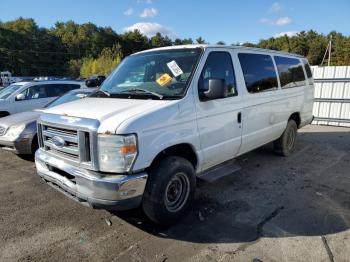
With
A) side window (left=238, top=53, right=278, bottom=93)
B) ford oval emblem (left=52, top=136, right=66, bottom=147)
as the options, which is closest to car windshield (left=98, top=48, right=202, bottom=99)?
ford oval emblem (left=52, top=136, right=66, bottom=147)

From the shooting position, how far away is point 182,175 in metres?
3.63

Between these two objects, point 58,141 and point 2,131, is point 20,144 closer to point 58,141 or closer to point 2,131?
point 2,131

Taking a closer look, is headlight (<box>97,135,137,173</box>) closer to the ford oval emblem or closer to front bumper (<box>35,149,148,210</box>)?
front bumper (<box>35,149,148,210</box>)

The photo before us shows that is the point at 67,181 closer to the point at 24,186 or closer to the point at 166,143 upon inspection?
the point at 166,143

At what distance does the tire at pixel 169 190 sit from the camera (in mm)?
3275

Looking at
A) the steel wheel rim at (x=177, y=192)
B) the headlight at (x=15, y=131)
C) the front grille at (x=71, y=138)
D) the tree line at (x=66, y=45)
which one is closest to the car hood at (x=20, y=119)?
the headlight at (x=15, y=131)

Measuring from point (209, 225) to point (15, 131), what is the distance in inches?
182

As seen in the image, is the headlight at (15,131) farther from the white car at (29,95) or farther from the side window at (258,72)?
the side window at (258,72)

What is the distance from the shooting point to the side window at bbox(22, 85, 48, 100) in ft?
30.7

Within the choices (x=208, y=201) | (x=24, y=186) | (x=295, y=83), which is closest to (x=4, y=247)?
(x=24, y=186)

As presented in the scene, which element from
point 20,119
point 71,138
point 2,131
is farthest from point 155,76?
point 2,131

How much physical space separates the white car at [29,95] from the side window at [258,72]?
22.9 ft

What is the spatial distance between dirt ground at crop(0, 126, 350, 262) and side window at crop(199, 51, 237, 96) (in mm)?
1689

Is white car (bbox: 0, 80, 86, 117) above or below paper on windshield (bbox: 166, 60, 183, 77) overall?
below
